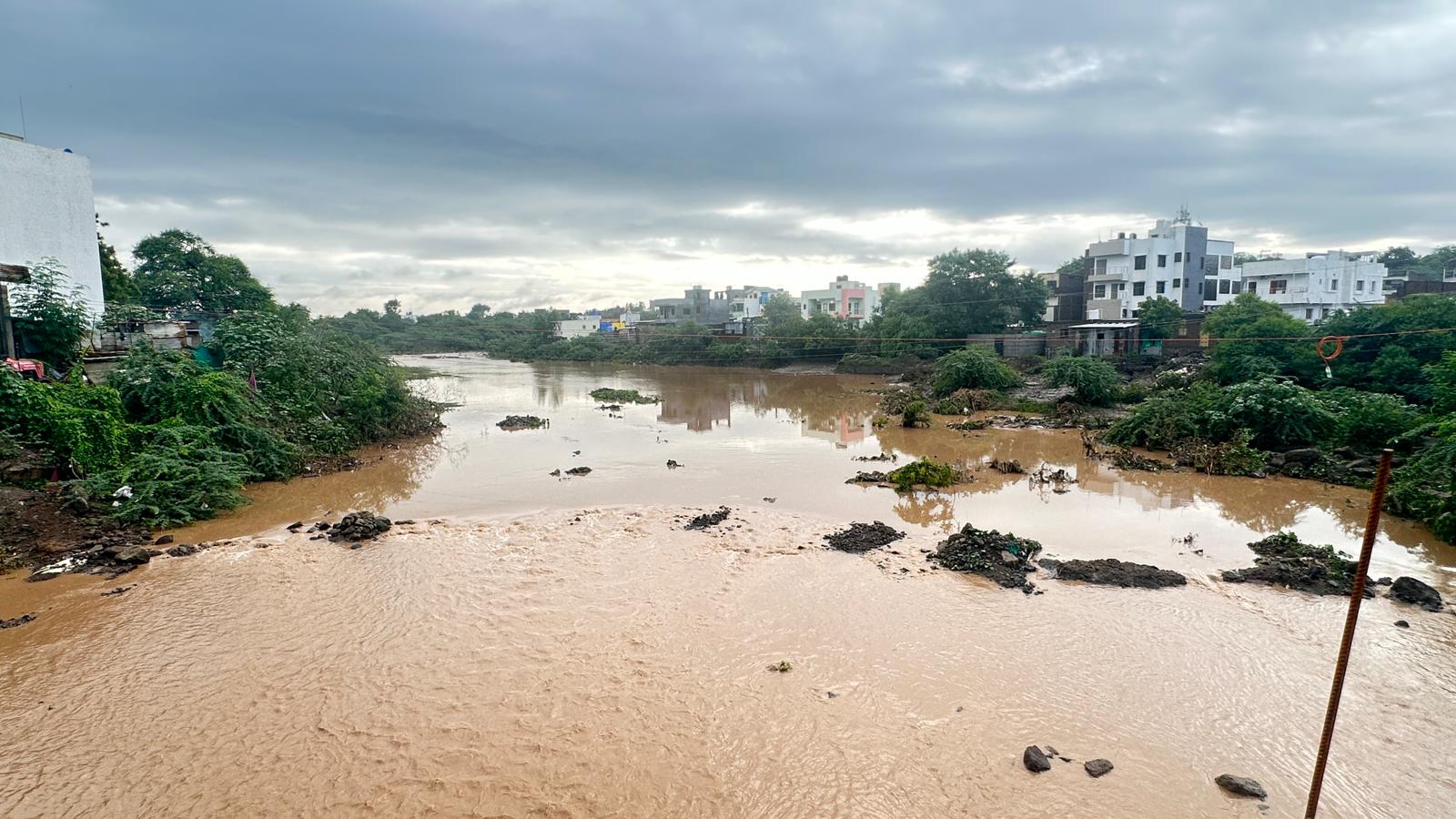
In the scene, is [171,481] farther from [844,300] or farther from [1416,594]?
[844,300]

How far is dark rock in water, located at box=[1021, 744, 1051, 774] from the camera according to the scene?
16.4ft

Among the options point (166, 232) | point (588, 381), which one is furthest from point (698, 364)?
point (166, 232)

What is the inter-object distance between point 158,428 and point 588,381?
28505 mm

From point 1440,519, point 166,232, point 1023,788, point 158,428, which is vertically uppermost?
point 166,232

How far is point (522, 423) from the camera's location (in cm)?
2183

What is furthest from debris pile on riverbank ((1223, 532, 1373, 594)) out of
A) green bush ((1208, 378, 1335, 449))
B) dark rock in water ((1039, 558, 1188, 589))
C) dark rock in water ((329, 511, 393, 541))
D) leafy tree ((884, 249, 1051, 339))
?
leafy tree ((884, 249, 1051, 339))

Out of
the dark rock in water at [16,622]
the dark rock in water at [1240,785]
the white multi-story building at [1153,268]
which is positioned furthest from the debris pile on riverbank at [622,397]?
the white multi-story building at [1153,268]

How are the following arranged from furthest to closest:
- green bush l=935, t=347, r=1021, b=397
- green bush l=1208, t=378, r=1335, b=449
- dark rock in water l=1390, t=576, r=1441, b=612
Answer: green bush l=935, t=347, r=1021, b=397 → green bush l=1208, t=378, r=1335, b=449 → dark rock in water l=1390, t=576, r=1441, b=612

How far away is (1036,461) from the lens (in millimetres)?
15711

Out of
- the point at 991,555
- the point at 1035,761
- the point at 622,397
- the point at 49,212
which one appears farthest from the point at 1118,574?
the point at 622,397

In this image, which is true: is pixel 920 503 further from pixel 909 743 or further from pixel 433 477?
pixel 433 477

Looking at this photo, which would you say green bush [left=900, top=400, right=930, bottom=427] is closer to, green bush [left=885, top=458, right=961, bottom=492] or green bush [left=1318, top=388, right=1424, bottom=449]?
green bush [left=885, top=458, right=961, bottom=492]

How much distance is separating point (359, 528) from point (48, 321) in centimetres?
953

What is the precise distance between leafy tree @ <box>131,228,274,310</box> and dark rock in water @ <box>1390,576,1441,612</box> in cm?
3610
